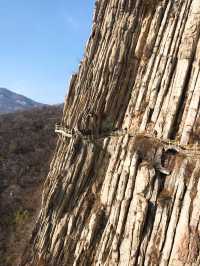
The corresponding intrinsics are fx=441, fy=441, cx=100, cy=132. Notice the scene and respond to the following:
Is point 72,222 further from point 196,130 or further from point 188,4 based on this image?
point 188,4

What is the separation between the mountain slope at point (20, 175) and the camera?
6238cm

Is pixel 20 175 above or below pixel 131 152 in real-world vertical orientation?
below

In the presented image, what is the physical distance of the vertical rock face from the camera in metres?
35.9

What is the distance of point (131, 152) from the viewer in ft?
135

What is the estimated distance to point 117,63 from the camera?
159 ft

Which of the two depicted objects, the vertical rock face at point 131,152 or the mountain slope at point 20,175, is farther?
the mountain slope at point 20,175

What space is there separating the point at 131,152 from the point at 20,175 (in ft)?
146

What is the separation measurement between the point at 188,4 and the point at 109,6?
12.8 meters

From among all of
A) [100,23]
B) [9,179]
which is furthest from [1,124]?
[100,23]

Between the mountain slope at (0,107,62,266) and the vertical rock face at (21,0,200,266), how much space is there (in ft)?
40.4

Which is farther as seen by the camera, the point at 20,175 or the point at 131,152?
the point at 20,175

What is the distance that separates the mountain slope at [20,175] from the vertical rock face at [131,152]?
40.4 ft

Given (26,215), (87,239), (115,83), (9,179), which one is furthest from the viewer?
(9,179)

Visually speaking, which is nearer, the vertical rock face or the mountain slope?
the vertical rock face
